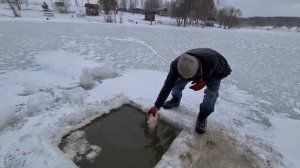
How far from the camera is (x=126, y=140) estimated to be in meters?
2.45

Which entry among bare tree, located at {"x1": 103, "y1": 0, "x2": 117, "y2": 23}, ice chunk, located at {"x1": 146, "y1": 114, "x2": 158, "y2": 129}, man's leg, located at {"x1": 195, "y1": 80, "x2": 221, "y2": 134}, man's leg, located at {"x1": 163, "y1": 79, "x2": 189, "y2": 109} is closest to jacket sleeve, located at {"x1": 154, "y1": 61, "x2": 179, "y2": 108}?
ice chunk, located at {"x1": 146, "y1": 114, "x2": 158, "y2": 129}

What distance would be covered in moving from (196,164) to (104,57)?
456cm

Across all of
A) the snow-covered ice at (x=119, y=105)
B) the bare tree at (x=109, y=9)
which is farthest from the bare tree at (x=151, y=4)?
the snow-covered ice at (x=119, y=105)

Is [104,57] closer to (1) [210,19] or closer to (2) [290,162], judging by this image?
(2) [290,162]

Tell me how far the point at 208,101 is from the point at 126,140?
1076 millimetres

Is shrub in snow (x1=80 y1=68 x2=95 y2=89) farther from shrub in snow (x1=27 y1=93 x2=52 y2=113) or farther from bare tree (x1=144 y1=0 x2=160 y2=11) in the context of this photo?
bare tree (x1=144 y1=0 x2=160 y2=11)

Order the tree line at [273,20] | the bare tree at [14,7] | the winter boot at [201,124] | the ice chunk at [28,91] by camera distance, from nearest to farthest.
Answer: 1. the winter boot at [201,124]
2. the ice chunk at [28,91]
3. the bare tree at [14,7]
4. the tree line at [273,20]

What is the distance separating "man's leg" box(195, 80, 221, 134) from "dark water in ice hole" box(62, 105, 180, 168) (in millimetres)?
313

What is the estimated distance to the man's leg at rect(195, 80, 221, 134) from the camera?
97.7 inches

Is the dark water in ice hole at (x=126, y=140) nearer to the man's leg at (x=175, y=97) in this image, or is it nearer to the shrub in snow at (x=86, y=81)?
the man's leg at (x=175, y=97)

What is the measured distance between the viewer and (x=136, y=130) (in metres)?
2.66

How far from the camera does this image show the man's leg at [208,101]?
2482 mm

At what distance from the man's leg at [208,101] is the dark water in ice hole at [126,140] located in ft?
Answer: 1.03

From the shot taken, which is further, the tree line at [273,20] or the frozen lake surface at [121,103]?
the tree line at [273,20]
